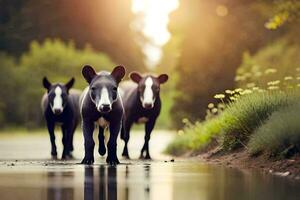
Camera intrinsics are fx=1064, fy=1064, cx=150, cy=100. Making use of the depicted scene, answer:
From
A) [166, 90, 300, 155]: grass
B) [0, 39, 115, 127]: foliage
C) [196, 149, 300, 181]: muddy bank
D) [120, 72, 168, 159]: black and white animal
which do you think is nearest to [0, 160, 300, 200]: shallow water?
[196, 149, 300, 181]: muddy bank

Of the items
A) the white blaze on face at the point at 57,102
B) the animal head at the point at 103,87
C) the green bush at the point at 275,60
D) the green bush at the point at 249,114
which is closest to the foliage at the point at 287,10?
the green bush at the point at 275,60

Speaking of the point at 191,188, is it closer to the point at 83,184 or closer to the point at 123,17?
the point at 83,184

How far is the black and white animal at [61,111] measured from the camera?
28391mm

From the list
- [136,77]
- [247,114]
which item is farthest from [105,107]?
[136,77]

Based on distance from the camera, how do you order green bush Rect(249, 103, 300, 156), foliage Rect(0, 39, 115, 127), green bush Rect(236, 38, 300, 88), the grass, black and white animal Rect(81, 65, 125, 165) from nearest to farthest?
green bush Rect(249, 103, 300, 156) → black and white animal Rect(81, 65, 125, 165) → the grass → green bush Rect(236, 38, 300, 88) → foliage Rect(0, 39, 115, 127)

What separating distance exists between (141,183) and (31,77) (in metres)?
52.4

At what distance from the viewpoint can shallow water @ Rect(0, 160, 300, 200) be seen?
1402 cm

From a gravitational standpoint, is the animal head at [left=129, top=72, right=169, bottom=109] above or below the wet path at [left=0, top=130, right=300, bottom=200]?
above

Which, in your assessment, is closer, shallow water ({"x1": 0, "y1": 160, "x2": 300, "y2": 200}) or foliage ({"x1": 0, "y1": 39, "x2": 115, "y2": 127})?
shallow water ({"x1": 0, "y1": 160, "x2": 300, "y2": 200})

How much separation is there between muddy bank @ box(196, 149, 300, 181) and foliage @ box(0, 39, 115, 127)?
41137mm

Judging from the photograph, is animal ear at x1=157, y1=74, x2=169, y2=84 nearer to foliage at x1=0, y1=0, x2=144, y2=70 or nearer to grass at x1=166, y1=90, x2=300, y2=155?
grass at x1=166, y1=90, x2=300, y2=155

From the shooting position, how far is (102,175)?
1809 centimetres

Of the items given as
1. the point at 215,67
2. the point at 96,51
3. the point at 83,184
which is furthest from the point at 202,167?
the point at 96,51

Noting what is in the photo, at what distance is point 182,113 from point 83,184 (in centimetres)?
3198
